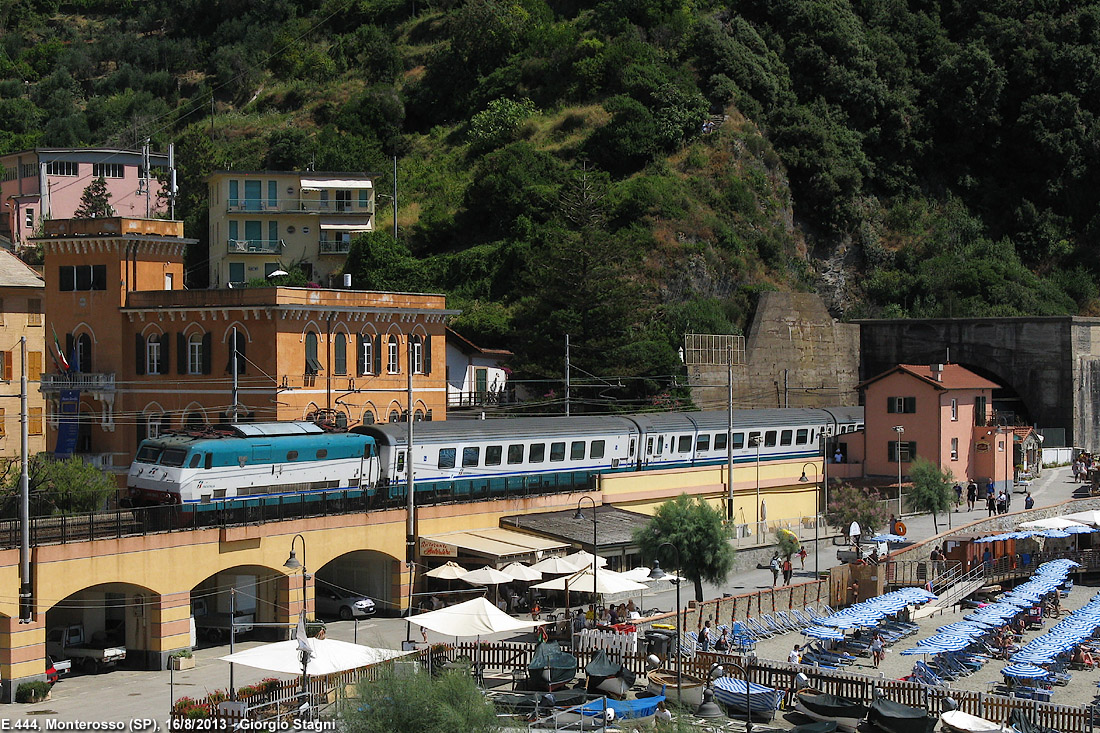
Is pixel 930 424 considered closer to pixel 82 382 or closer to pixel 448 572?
pixel 448 572

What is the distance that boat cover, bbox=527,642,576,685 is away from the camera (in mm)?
27547

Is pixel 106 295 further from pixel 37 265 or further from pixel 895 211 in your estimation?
pixel 895 211

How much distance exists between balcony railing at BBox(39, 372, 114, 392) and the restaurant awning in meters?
17.1

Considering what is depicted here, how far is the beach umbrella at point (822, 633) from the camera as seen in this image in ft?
110

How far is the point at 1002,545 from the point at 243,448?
89.7ft

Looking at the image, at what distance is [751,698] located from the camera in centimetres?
2708

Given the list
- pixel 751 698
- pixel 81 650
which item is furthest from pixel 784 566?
pixel 81 650

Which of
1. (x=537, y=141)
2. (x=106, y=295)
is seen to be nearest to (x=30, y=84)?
(x=537, y=141)

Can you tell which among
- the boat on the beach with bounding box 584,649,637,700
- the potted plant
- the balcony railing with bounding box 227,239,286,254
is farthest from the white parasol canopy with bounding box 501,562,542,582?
the balcony railing with bounding box 227,239,286,254

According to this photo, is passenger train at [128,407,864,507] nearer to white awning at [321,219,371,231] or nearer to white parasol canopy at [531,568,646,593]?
white parasol canopy at [531,568,646,593]

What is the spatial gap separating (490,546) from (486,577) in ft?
10.4

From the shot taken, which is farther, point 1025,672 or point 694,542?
point 694,542

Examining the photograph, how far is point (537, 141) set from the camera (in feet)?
276

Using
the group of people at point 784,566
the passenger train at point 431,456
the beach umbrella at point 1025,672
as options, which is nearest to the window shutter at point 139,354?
the passenger train at point 431,456
